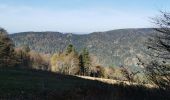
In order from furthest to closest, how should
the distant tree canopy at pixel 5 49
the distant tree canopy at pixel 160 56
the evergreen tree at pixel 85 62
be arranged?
the evergreen tree at pixel 85 62
the distant tree canopy at pixel 5 49
the distant tree canopy at pixel 160 56

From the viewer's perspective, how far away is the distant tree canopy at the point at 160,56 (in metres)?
6.75

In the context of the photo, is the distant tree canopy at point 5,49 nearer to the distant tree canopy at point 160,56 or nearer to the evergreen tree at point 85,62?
the evergreen tree at point 85,62

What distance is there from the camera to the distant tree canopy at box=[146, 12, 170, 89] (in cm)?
675

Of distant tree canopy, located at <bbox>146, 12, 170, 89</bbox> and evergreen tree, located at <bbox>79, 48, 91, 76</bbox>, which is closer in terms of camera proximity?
distant tree canopy, located at <bbox>146, 12, 170, 89</bbox>

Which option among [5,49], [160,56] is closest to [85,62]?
[5,49]

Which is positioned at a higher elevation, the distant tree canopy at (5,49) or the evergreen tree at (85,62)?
the distant tree canopy at (5,49)

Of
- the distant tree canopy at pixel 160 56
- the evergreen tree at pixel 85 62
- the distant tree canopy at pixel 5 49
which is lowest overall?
the evergreen tree at pixel 85 62

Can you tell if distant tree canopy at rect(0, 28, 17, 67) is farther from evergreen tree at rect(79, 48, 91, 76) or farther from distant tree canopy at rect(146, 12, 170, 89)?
distant tree canopy at rect(146, 12, 170, 89)

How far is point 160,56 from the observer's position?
8578 mm

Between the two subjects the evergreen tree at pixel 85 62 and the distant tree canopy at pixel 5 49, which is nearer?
the distant tree canopy at pixel 5 49

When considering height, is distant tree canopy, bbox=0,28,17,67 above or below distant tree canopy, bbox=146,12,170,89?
below

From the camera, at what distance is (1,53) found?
66.0 meters

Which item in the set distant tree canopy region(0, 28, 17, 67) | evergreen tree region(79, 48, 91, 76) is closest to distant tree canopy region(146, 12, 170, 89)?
distant tree canopy region(0, 28, 17, 67)

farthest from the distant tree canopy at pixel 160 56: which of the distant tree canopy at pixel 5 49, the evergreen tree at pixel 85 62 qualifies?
the evergreen tree at pixel 85 62
